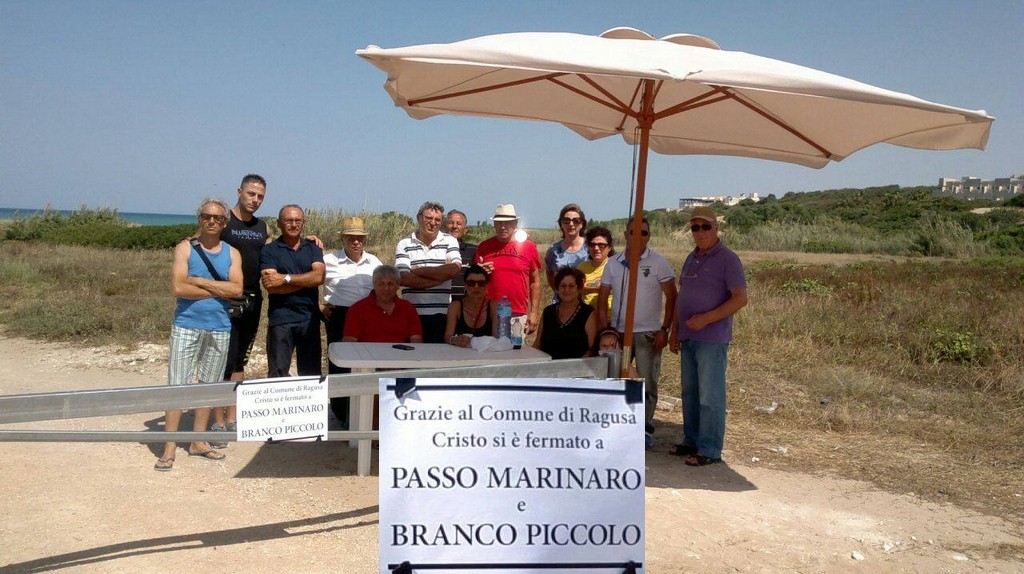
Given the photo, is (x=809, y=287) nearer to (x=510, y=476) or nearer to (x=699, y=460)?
(x=699, y=460)

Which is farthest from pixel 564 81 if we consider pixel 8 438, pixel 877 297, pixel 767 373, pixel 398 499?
pixel 877 297

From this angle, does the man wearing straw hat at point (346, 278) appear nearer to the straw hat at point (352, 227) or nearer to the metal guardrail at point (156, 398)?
the straw hat at point (352, 227)

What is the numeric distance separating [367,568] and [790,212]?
4839cm

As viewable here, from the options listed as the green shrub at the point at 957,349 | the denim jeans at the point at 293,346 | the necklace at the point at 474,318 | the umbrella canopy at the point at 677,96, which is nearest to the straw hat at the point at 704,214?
the umbrella canopy at the point at 677,96

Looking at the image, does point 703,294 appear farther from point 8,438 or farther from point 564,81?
point 8,438

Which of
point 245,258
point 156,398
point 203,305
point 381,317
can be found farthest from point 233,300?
point 156,398

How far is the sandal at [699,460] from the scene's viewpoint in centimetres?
592

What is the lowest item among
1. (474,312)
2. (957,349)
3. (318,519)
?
(318,519)

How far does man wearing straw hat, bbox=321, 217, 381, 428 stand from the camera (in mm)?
6418

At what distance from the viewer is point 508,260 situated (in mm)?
6742

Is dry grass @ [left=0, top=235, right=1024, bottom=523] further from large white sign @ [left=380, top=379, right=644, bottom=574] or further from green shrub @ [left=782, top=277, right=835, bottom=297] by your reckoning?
large white sign @ [left=380, top=379, right=644, bottom=574]

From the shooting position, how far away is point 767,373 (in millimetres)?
8719

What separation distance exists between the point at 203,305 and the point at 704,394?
3.60 meters

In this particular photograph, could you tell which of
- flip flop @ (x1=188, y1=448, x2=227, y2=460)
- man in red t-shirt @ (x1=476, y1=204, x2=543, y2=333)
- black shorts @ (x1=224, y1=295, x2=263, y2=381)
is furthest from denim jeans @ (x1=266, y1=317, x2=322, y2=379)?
man in red t-shirt @ (x1=476, y1=204, x2=543, y2=333)
